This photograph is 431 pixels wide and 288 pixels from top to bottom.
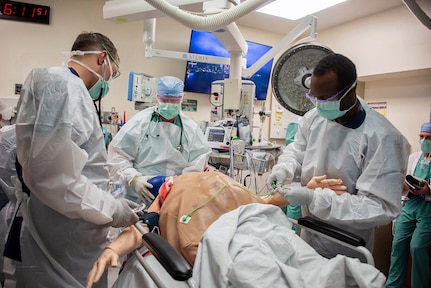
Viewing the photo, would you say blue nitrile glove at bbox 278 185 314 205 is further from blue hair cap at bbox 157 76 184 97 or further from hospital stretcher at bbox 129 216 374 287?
blue hair cap at bbox 157 76 184 97

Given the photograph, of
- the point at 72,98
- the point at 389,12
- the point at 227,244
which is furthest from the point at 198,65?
the point at 227,244

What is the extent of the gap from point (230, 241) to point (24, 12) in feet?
11.6

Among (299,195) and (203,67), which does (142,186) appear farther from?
(203,67)

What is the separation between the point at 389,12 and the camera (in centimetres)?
380

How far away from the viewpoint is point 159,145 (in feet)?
6.44

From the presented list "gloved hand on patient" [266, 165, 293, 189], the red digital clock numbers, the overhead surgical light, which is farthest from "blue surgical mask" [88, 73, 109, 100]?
the red digital clock numbers

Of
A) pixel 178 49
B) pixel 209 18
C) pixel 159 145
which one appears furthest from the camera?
pixel 178 49

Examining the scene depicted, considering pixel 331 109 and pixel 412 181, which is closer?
pixel 331 109

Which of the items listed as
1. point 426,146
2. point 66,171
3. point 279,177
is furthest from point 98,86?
point 426,146

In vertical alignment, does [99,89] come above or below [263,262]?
above

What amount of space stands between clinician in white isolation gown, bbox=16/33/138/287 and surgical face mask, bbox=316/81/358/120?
0.99m

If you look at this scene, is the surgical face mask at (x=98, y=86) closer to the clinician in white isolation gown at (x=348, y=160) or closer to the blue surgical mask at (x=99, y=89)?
the blue surgical mask at (x=99, y=89)

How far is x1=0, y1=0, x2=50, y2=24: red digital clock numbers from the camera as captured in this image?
10.5ft

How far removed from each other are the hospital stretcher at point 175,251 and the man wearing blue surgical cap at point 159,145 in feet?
2.38
